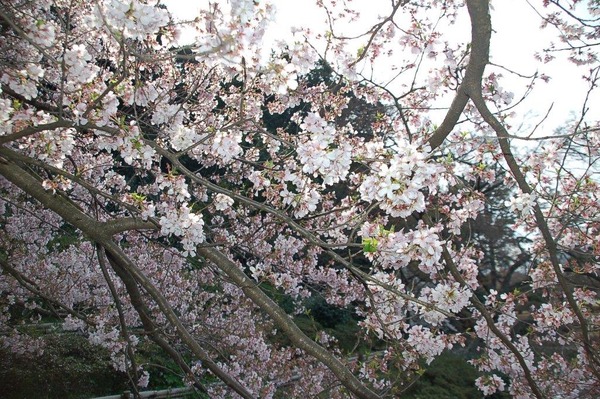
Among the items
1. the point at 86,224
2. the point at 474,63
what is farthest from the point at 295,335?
the point at 474,63

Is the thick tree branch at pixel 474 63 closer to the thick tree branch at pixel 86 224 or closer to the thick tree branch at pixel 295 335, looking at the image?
the thick tree branch at pixel 295 335

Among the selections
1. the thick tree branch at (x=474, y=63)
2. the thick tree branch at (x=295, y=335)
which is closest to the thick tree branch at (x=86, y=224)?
the thick tree branch at (x=295, y=335)

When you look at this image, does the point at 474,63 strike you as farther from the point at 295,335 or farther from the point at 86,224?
the point at 86,224

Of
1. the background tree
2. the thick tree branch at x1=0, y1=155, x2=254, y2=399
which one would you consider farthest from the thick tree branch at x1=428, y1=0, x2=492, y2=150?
the thick tree branch at x1=0, y1=155, x2=254, y2=399

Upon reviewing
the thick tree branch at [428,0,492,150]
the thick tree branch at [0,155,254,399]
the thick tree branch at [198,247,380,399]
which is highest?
the thick tree branch at [428,0,492,150]

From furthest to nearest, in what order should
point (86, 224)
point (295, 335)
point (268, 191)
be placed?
point (268, 191), point (86, 224), point (295, 335)

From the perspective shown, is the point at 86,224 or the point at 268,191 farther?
the point at 268,191

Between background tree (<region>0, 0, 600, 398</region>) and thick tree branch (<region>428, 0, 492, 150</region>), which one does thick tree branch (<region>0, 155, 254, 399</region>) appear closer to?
background tree (<region>0, 0, 600, 398</region>)

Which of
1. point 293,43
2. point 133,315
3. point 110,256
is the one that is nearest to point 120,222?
point 110,256

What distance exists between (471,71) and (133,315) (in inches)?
196

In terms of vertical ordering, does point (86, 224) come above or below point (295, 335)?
above

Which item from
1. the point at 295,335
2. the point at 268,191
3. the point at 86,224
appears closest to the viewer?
the point at 295,335

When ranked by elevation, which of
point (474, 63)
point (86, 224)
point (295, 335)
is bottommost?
point (295, 335)

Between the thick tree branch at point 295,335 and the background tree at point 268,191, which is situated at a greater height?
the background tree at point 268,191
